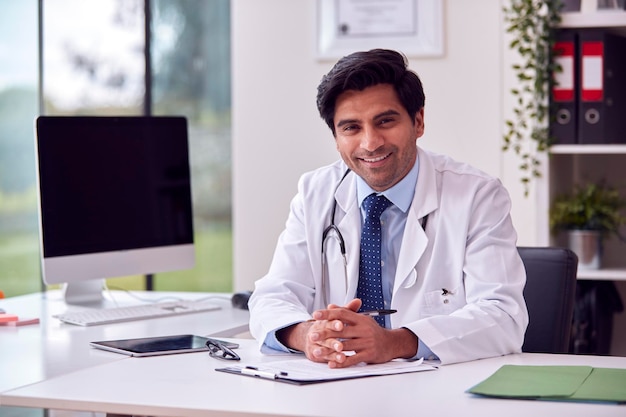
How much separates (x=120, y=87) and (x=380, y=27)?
180 centimetres

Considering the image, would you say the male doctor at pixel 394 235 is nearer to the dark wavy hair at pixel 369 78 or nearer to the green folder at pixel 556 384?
the dark wavy hair at pixel 369 78

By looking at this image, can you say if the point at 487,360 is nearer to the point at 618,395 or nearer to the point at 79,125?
the point at 618,395

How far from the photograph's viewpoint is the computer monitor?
264cm

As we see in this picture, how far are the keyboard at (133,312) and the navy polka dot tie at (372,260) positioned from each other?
0.65m

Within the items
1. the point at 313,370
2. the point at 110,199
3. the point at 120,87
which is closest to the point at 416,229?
the point at 313,370

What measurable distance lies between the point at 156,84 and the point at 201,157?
524mm

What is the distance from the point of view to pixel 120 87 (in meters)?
5.07

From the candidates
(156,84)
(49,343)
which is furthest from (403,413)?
(156,84)

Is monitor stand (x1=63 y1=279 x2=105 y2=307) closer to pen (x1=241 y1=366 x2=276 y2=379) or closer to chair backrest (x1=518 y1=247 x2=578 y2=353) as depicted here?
pen (x1=241 y1=366 x2=276 y2=379)

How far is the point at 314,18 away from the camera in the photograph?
3.92m

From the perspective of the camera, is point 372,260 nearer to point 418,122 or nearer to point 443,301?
point 443,301

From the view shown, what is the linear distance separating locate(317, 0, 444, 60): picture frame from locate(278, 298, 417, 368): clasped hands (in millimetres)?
2079

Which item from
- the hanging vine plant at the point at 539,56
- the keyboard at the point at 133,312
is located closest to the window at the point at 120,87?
the keyboard at the point at 133,312

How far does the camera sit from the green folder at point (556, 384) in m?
1.55
